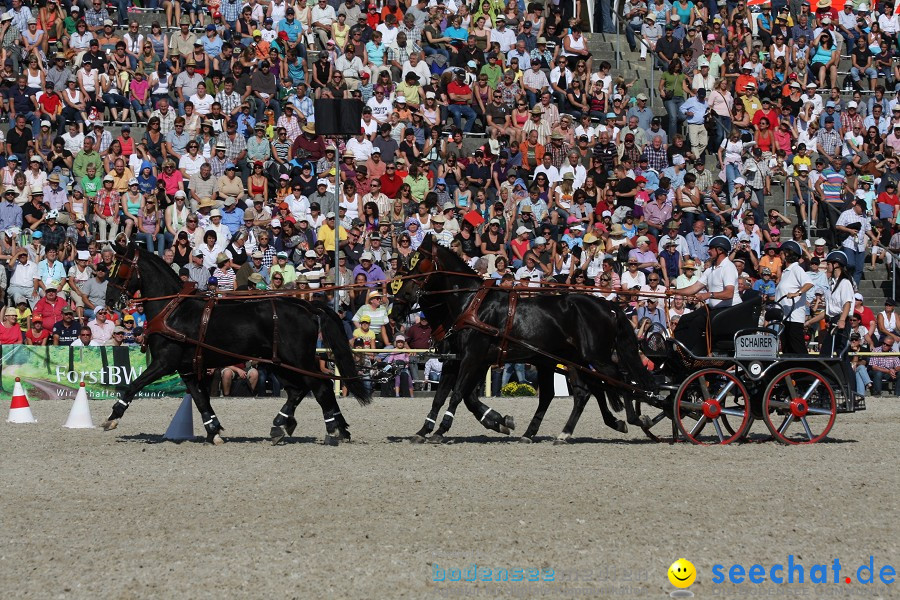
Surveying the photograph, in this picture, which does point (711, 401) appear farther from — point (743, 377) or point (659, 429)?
point (659, 429)

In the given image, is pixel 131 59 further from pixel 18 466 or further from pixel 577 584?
pixel 577 584

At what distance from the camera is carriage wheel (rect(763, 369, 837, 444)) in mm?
14734

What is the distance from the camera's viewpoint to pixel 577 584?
315 inches

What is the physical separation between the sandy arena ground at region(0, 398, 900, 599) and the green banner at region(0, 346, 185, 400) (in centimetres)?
521

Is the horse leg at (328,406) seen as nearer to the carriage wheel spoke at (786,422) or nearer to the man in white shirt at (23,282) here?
the carriage wheel spoke at (786,422)

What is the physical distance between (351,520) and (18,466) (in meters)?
4.62

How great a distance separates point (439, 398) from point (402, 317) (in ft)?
3.21

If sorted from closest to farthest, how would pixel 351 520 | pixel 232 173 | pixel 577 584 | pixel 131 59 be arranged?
pixel 577 584 → pixel 351 520 → pixel 232 173 → pixel 131 59

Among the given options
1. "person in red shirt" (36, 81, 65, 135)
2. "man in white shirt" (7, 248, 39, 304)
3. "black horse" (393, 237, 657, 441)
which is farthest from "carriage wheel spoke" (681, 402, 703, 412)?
"person in red shirt" (36, 81, 65, 135)

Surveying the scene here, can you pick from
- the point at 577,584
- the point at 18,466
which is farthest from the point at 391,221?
the point at 577,584

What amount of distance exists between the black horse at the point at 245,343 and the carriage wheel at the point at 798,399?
4.35 metres

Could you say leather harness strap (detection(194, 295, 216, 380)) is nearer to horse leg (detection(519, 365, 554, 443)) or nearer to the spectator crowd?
horse leg (detection(519, 365, 554, 443))

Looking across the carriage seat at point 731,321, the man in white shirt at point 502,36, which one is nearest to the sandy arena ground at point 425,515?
the carriage seat at point 731,321

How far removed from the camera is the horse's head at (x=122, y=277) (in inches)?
603
